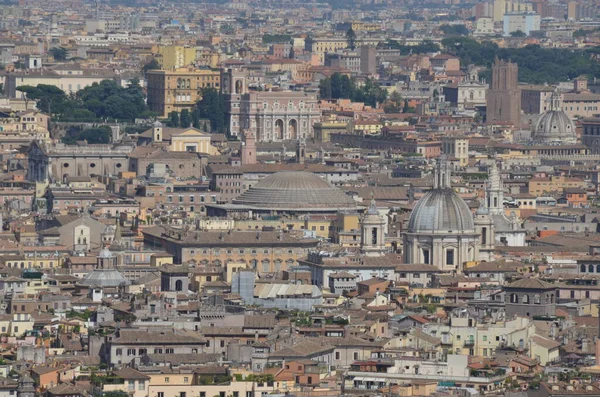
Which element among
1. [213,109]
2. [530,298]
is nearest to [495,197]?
[530,298]

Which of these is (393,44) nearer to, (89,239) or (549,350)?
(89,239)

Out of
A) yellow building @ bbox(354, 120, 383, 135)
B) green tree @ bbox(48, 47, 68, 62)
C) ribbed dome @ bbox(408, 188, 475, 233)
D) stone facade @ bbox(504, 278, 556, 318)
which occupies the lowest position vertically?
yellow building @ bbox(354, 120, 383, 135)

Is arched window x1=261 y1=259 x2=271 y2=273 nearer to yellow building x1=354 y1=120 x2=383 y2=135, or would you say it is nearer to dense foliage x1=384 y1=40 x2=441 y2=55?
yellow building x1=354 y1=120 x2=383 y2=135

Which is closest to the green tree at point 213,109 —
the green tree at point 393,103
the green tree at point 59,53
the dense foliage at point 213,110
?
the dense foliage at point 213,110

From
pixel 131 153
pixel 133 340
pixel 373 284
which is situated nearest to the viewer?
pixel 133 340

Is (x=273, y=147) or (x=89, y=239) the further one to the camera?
(x=273, y=147)

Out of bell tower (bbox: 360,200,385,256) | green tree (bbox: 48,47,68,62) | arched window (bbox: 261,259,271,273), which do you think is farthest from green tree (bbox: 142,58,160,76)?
arched window (bbox: 261,259,271,273)

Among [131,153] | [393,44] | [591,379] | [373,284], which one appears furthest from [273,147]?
[393,44]

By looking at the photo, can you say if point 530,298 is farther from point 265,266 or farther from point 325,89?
point 325,89
